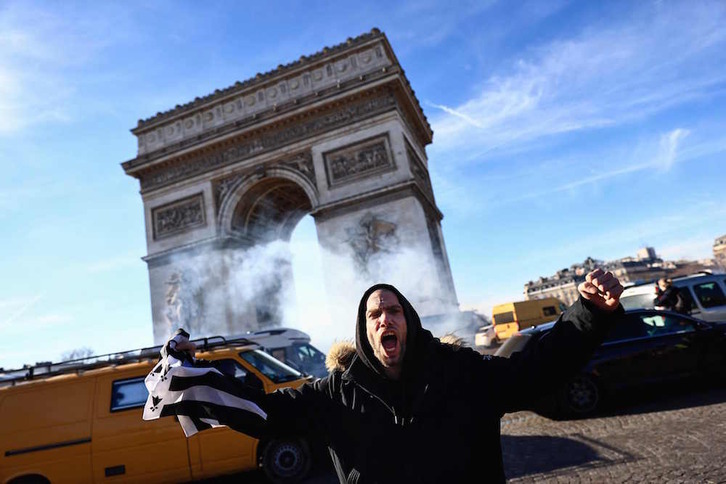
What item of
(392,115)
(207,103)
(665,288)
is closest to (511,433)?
(665,288)

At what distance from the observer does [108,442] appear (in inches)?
178

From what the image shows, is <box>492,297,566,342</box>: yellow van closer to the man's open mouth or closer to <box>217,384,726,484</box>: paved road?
<box>217,384,726,484</box>: paved road

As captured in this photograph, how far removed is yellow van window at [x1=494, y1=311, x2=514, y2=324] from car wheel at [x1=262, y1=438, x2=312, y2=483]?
48.0 ft

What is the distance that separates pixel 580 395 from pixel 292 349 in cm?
852

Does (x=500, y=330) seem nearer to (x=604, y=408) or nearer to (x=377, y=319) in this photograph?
(x=604, y=408)

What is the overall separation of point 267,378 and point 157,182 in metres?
18.2

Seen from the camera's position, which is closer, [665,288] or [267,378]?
[267,378]

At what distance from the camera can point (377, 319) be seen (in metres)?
1.71

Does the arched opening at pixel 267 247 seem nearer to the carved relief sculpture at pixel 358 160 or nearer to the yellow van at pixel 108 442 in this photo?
the carved relief sculpture at pixel 358 160

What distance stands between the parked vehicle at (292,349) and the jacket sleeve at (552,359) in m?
10.7

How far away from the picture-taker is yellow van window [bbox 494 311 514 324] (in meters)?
17.9

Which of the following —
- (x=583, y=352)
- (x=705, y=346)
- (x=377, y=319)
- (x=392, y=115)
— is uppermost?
(x=392, y=115)

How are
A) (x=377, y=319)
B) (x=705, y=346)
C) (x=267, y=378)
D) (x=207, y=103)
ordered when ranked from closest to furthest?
(x=377, y=319) → (x=267, y=378) → (x=705, y=346) → (x=207, y=103)

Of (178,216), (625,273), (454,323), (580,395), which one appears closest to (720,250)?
(625,273)
